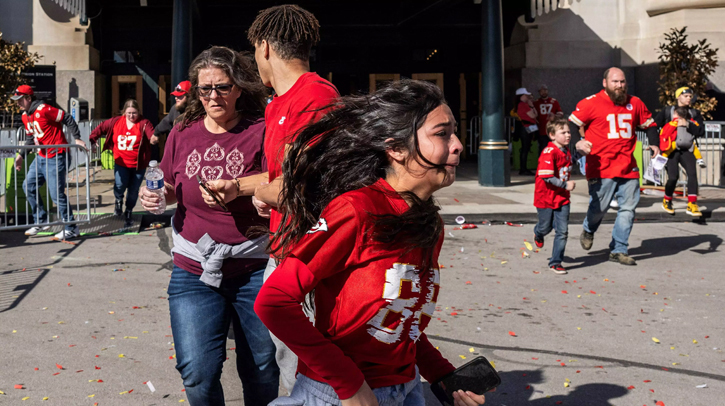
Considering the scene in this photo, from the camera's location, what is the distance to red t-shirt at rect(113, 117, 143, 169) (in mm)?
11234

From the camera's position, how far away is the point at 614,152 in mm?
8484

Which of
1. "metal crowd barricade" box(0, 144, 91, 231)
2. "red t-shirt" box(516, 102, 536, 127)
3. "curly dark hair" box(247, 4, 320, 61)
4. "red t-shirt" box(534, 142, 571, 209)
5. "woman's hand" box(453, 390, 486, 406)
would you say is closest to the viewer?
"woman's hand" box(453, 390, 486, 406)

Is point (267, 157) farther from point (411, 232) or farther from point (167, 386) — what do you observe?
point (167, 386)

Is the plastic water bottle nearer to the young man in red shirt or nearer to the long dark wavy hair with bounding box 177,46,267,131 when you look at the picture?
the long dark wavy hair with bounding box 177,46,267,131

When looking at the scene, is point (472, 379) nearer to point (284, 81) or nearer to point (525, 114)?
point (284, 81)

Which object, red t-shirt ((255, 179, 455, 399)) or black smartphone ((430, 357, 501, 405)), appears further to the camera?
black smartphone ((430, 357, 501, 405))

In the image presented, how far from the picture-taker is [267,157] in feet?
11.3

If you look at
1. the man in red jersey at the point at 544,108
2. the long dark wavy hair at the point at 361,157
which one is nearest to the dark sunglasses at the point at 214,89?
the long dark wavy hair at the point at 361,157

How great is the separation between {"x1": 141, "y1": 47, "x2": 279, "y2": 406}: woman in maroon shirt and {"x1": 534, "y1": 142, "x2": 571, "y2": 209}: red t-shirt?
4.69m

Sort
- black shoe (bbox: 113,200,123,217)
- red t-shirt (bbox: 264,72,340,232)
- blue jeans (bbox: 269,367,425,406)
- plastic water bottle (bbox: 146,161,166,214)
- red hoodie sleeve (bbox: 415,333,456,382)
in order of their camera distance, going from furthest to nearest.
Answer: black shoe (bbox: 113,200,123,217)
plastic water bottle (bbox: 146,161,166,214)
red t-shirt (bbox: 264,72,340,232)
red hoodie sleeve (bbox: 415,333,456,382)
blue jeans (bbox: 269,367,425,406)

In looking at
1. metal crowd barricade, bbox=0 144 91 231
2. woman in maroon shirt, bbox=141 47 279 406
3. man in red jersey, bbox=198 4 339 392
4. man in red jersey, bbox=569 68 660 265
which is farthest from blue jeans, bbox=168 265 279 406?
metal crowd barricade, bbox=0 144 91 231

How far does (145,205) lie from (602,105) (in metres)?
6.23

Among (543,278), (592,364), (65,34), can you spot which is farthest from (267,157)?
(65,34)

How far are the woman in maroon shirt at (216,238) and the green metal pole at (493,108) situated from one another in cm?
1288
